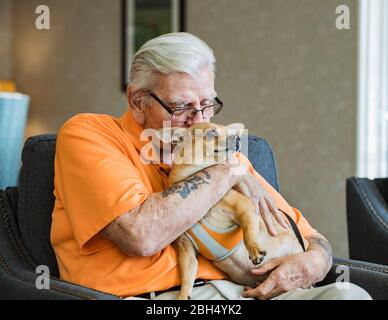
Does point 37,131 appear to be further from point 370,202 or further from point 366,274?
point 366,274

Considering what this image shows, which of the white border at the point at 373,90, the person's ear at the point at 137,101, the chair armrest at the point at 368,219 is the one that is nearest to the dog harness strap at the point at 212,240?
the person's ear at the point at 137,101

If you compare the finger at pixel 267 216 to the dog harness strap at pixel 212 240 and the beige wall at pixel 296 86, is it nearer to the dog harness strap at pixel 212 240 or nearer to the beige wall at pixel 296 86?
the dog harness strap at pixel 212 240

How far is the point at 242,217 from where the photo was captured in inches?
58.1

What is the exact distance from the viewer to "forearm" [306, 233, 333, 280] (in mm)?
1650

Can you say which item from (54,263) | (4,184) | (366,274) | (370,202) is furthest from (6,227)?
(4,184)

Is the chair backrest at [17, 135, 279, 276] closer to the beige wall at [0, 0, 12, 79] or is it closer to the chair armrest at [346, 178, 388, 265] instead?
the chair armrest at [346, 178, 388, 265]

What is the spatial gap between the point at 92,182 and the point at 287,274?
0.53 metres

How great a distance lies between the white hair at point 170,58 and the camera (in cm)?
160

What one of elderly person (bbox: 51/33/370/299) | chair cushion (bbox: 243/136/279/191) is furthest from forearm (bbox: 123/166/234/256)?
chair cushion (bbox: 243/136/279/191)

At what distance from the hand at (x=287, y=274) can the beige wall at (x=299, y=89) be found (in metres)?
1.95

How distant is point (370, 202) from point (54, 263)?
1.18 metres

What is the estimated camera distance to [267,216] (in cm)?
158

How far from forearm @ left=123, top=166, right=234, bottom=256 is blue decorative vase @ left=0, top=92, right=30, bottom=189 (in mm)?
2174

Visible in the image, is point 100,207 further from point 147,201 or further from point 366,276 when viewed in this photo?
point 366,276
